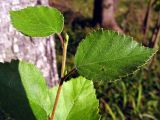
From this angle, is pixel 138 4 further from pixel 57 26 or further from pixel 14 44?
pixel 57 26

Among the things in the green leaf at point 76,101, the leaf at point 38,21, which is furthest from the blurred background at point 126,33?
the leaf at point 38,21

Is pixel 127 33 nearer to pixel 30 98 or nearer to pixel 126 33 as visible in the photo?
pixel 126 33

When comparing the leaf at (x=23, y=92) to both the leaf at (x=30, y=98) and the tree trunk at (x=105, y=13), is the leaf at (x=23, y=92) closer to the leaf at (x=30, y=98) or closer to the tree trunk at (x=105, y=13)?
the leaf at (x=30, y=98)

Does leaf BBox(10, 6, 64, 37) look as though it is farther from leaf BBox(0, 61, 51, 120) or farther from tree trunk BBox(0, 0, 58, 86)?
tree trunk BBox(0, 0, 58, 86)

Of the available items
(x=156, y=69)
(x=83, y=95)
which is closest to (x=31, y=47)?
(x=83, y=95)

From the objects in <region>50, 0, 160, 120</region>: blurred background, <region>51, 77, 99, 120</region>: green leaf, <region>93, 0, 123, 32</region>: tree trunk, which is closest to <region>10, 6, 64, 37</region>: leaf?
<region>51, 77, 99, 120</region>: green leaf

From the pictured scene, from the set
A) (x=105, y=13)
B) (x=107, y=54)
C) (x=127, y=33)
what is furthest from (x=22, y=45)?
(x=105, y=13)
